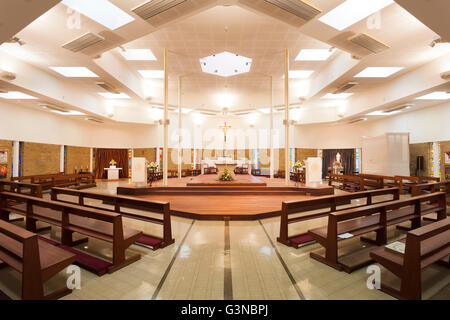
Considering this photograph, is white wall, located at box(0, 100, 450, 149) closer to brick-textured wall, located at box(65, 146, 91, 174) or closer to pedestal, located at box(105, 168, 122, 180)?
brick-textured wall, located at box(65, 146, 91, 174)

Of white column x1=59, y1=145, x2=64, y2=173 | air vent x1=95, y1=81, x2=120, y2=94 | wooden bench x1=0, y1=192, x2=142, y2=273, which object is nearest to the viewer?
wooden bench x1=0, y1=192, x2=142, y2=273

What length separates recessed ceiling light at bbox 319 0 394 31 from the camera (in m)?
4.00

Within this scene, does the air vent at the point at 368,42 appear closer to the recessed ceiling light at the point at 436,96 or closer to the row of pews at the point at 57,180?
the recessed ceiling light at the point at 436,96

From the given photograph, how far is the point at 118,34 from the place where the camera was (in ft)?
14.2

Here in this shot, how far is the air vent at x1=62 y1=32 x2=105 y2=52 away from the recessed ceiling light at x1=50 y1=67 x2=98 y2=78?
71.4 inches

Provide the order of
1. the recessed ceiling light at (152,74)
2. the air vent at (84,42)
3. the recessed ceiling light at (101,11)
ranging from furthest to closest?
the recessed ceiling light at (152,74)
the air vent at (84,42)
the recessed ceiling light at (101,11)

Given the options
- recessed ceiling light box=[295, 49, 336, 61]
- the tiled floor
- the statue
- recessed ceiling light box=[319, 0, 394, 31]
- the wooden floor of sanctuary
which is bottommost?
the tiled floor

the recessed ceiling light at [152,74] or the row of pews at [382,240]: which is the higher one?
the recessed ceiling light at [152,74]

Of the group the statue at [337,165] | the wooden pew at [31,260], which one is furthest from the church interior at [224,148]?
the statue at [337,165]

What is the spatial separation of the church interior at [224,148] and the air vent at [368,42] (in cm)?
6

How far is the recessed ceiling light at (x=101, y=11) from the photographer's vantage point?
13.0 ft

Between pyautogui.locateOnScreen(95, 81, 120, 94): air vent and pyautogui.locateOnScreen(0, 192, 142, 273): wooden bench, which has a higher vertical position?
pyautogui.locateOnScreen(95, 81, 120, 94): air vent

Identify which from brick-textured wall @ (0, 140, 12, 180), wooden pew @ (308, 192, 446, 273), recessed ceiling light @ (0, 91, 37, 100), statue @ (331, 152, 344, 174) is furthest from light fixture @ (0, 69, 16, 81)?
statue @ (331, 152, 344, 174)
